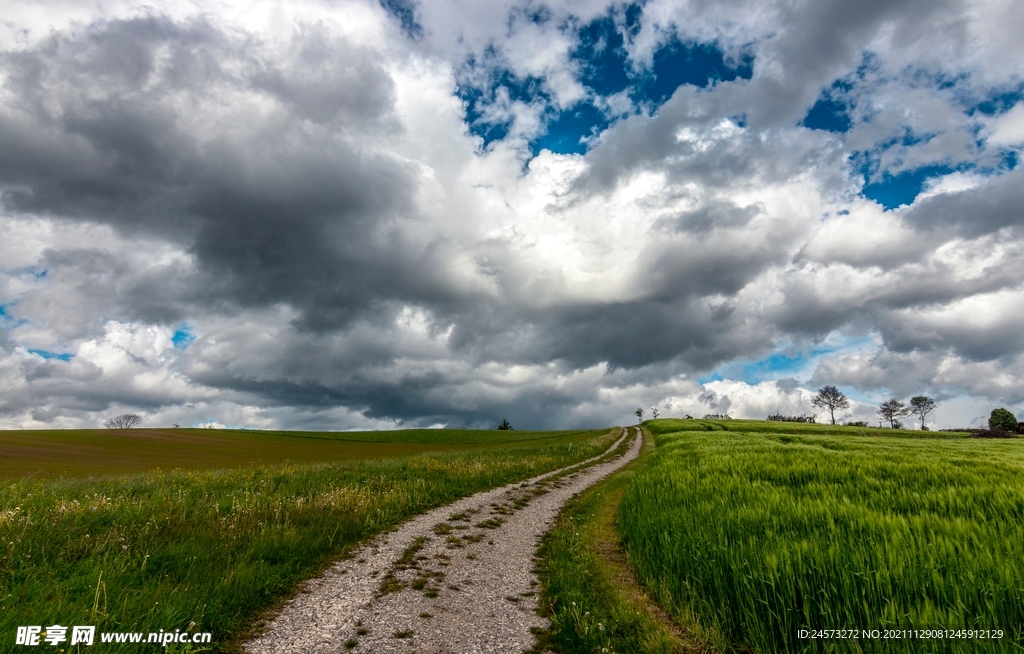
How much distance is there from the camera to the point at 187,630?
20.9 feet

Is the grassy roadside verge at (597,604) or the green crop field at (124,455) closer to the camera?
the grassy roadside verge at (597,604)

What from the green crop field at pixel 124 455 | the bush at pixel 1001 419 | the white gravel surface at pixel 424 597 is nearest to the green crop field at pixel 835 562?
the white gravel surface at pixel 424 597

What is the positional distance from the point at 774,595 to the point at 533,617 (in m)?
3.98

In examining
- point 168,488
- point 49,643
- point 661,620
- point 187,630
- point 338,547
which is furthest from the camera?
point 168,488

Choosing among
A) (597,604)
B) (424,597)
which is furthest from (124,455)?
(597,604)

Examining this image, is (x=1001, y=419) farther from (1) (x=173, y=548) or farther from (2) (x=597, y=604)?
(1) (x=173, y=548)

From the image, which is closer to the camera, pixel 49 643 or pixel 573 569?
pixel 49 643

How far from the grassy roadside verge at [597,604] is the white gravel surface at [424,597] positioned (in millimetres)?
401

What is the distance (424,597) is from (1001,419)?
18153 centimetres

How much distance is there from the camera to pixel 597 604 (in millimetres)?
8211

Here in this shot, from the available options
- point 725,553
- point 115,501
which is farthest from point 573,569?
point 115,501

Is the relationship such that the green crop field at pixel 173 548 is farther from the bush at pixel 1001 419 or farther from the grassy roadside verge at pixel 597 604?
the bush at pixel 1001 419

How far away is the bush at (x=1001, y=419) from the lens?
11997cm

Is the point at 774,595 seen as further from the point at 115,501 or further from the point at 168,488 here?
the point at 168,488
